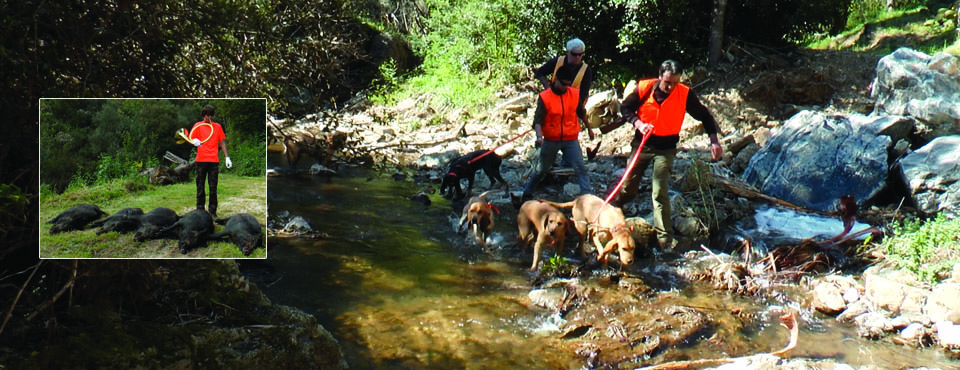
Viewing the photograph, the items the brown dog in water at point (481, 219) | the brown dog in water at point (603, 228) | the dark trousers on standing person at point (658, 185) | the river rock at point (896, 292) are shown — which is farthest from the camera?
the brown dog in water at point (481, 219)

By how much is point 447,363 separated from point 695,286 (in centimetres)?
339

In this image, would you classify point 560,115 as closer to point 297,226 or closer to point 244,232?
point 297,226

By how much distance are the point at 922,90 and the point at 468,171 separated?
810 centimetres

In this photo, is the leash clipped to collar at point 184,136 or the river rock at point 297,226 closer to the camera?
the leash clipped to collar at point 184,136

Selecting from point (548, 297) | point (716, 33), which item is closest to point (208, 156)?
point (548, 297)

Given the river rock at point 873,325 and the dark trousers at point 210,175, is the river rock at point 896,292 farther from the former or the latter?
the dark trousers at point 210,175

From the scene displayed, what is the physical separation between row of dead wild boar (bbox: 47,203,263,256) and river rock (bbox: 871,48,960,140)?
11696 millimetres

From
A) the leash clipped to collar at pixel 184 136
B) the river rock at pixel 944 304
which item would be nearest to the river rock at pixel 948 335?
the river rock at pixel 944 304

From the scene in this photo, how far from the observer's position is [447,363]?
564cm

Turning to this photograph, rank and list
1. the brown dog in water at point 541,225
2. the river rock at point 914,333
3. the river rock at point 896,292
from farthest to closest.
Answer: the brown dog in water at point 541,225, the river rock at point 896,292, the river rock at point 914,333

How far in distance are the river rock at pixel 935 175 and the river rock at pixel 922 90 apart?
1.36 metres

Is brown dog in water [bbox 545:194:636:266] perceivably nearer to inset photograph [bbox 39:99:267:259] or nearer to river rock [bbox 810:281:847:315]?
river rock [bbox 810:281:847:315]

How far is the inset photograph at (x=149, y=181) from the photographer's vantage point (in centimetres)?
296

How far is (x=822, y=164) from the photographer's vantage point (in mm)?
10570
